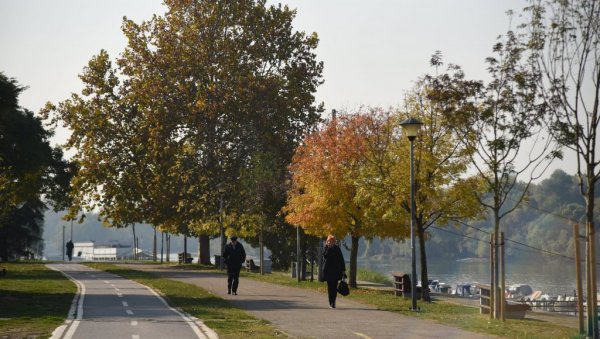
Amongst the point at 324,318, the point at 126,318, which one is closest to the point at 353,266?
the point at 324,318

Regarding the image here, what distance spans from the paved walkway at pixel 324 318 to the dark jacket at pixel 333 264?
1.01m

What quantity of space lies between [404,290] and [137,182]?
1108 inches

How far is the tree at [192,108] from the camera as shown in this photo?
56.3 m

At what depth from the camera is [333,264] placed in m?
25.9

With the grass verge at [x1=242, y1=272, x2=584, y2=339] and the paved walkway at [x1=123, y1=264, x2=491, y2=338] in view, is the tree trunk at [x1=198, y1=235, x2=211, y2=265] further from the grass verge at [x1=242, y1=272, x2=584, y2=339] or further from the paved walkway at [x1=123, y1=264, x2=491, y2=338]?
the grass verge at [x1=242, y1=272, x2=584, y2=339]

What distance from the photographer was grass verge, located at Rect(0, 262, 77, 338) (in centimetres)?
1941

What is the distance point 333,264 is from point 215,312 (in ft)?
12.5

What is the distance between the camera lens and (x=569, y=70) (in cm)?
2147

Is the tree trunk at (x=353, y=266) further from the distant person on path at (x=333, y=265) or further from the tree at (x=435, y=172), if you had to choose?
the distant person on path at (x=333, y=265)

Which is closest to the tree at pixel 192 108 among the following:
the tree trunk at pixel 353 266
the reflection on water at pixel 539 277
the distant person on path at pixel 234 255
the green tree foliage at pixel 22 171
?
the green tree foliage at pixel 22 171

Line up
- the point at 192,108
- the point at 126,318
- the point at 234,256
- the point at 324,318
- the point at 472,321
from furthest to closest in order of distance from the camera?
1. the point at 192,108
2. the point at 234,256
3. the point at 324,318
4. the point at 472,321
5. the point at 126,318

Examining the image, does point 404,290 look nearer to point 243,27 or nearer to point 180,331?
point 180,331

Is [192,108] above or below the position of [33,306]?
above

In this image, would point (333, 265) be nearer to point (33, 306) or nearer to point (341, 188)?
point (33, 306)
